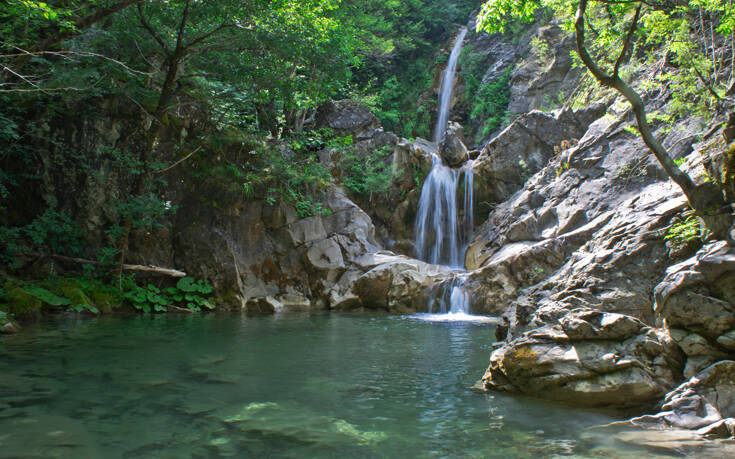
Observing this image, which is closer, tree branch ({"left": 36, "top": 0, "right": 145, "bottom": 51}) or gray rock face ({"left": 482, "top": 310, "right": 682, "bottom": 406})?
gray rock face ({"left": 482, "top": 310, "right": 682, "bottom": 406})

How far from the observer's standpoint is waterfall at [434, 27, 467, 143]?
86.5 feet

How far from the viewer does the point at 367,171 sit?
63.5ft

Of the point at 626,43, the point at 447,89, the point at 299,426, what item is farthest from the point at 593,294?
the point at 447,89

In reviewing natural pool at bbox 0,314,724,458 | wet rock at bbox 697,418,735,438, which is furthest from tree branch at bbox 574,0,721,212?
natural pool at bbox 0,314,724,458

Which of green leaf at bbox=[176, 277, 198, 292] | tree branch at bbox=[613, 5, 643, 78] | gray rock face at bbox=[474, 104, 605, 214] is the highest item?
gray rock face at bbox=[474, 104, 605, 214]

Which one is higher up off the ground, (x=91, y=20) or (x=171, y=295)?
(x=91, y=20)

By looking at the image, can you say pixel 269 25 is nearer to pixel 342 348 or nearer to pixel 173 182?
pixel 173 182

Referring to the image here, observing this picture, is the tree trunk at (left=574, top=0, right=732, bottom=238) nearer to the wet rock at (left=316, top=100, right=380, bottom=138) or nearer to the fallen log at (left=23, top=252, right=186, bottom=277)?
the fallen log at (left=23, top=252, right=186, bottom=277)

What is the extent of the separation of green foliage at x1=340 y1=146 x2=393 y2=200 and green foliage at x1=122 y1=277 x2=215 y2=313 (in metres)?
8.21

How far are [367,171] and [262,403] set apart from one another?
50.6 feet

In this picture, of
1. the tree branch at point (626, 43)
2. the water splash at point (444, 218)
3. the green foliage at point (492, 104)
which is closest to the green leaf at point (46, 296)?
the tree branch at point (626, 43)

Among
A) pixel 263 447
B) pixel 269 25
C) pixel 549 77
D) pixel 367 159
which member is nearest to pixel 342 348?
pixel 263 447

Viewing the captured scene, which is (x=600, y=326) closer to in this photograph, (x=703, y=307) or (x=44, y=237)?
(x=703, y=307)

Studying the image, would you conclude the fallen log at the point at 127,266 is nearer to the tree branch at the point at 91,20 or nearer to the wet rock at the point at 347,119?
the tree branch at the point at 91,20
